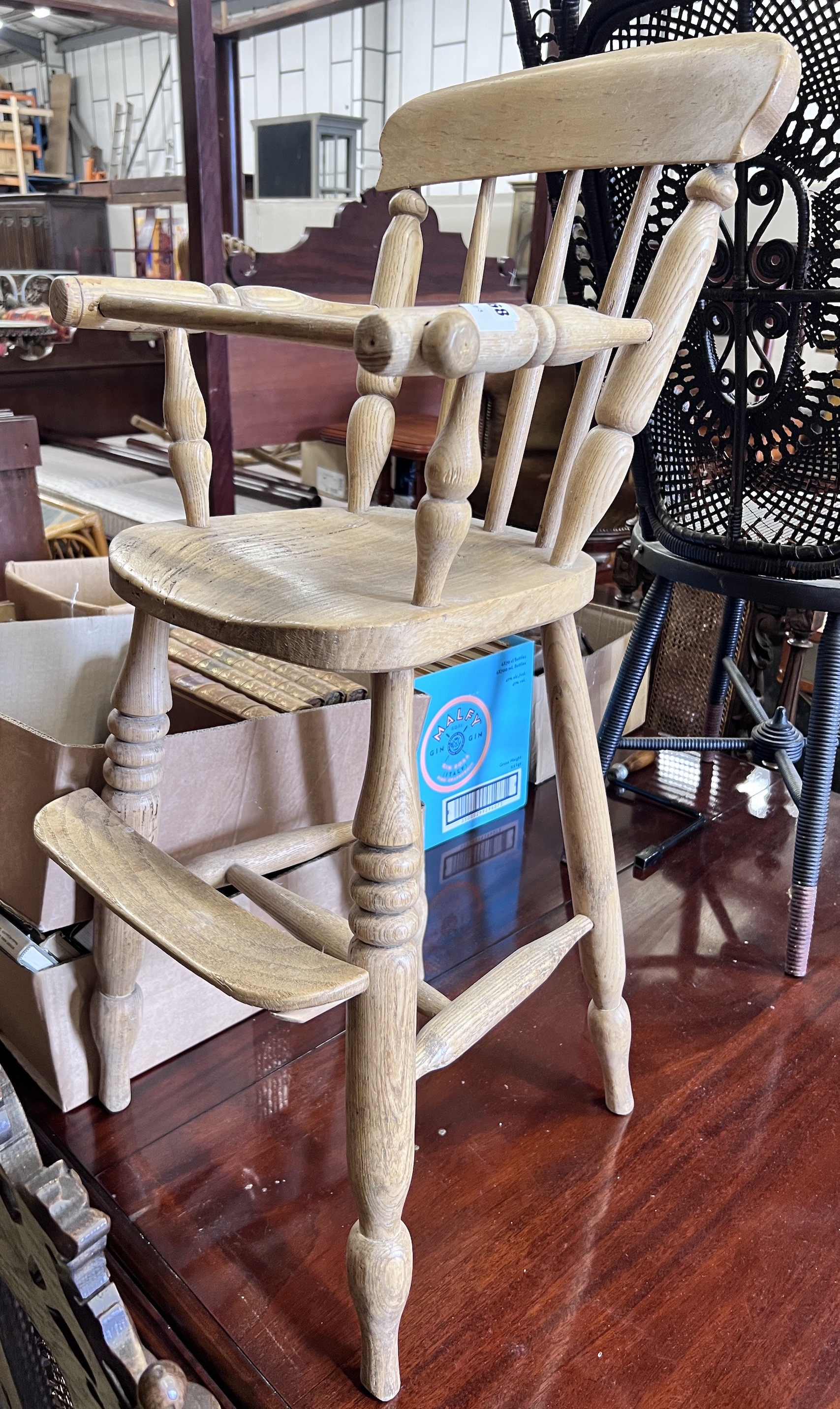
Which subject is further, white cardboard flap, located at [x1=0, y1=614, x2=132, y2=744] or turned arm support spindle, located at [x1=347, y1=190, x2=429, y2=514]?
white cardboard flap, located at [x1=0, y1=614, x2=132, y2=744]

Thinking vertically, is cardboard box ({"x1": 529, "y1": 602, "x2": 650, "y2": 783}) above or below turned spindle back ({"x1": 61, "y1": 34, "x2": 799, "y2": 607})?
below

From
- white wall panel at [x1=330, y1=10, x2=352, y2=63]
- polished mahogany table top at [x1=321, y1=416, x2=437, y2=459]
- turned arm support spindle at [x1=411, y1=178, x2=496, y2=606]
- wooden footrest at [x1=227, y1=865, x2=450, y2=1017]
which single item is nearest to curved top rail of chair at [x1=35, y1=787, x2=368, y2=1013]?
wooden footrest at [x1=227, y1=865, x2=450, y2=1017]

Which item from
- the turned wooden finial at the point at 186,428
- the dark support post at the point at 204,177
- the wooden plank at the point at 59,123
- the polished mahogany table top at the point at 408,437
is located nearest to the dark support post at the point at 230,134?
the polished mahogany table top at the point at 408,437

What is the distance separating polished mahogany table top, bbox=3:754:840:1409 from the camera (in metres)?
0.69

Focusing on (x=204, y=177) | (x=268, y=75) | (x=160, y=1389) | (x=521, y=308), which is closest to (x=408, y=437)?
(x=204, y=177)

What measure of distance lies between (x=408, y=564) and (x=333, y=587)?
0.36 feet

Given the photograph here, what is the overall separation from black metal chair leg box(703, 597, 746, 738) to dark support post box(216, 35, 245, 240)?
1.88 meters

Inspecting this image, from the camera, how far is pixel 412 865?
620 millimetres

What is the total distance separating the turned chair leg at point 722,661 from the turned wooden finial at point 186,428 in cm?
82

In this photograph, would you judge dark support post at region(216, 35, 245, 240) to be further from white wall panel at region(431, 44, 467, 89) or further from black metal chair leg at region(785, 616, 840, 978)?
white wall panel at region(431, 44, 467, 89)

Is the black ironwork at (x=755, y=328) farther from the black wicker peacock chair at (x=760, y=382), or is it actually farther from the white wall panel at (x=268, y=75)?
the white wall panel at (x=268, y=75)

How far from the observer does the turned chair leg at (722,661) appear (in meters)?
1.39

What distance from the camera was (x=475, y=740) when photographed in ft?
4.18

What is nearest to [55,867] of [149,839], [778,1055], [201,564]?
[149,839]
